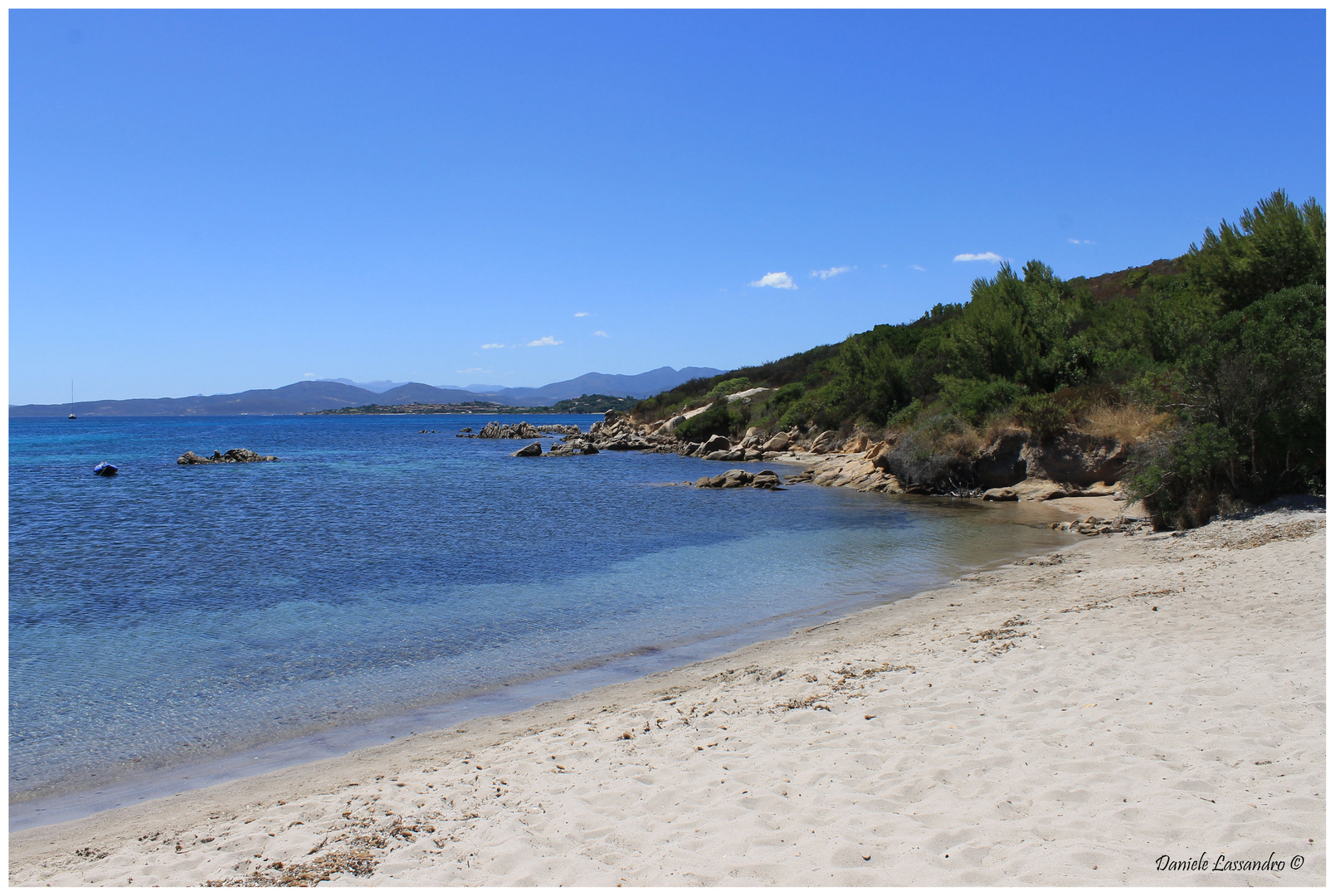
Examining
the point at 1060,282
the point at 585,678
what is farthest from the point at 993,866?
the point at 1060,282

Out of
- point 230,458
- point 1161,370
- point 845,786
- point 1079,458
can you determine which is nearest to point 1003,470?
point 1079,458

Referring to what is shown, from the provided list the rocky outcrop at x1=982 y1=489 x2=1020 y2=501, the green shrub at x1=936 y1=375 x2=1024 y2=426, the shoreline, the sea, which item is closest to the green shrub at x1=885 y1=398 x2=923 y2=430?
the green shrub at x1=936 y1=375 x2=1024 y2=426

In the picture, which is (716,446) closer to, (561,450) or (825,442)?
(825,442)

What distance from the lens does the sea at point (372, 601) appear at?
8.06 m

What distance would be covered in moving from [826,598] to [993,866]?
31.3ft

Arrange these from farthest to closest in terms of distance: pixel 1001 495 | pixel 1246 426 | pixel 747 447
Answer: pixel 747 447 < pixel 1001 495 < pixel 1246 426

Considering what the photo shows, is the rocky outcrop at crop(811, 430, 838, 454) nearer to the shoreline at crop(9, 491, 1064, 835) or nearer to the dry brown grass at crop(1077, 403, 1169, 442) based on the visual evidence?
the dry brown grass at crop(1077, 403, 1169, 442)

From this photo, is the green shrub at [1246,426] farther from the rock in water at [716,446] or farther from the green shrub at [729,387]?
the green shrub at [729,387]

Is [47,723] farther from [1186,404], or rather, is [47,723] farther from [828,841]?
[1186,404]

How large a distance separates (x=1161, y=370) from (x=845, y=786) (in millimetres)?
18466

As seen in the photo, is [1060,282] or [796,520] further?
[1060,282]

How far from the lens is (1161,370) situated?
19.2 m

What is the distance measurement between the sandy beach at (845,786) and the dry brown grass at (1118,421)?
15.6 metres

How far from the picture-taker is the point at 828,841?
4457mm
